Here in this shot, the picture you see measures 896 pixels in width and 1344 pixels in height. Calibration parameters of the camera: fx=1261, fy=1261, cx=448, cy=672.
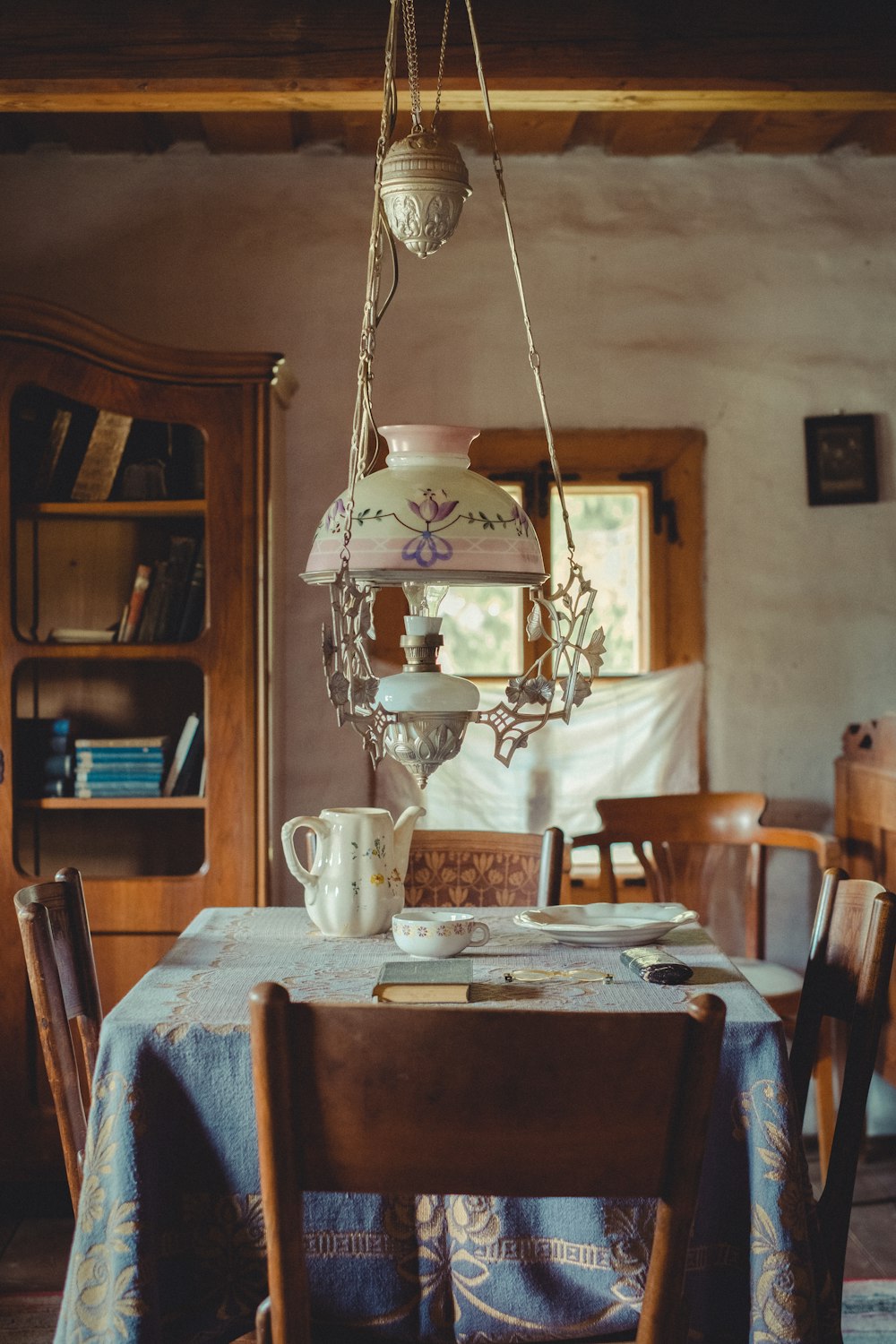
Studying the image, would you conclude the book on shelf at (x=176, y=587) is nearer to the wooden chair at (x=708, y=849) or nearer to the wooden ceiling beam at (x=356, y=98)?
the wooden ceiling beam at (x=356, y=98)

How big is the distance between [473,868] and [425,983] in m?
0.92

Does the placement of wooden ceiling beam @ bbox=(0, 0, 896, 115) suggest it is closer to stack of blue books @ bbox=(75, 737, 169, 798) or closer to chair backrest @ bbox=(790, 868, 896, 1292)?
stack of blue books @ bbox=(75, 737, 169, 798)

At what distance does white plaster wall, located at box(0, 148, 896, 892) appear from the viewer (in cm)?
332

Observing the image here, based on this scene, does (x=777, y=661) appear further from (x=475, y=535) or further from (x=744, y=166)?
(x=475, y=535)

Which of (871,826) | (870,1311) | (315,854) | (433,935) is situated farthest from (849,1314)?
(315,854)

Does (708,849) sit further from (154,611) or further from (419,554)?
(419,554)

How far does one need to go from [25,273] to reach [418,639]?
87.4 inches

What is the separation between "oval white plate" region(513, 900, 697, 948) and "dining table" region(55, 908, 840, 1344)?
0.44 m

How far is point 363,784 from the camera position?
3.32 metres

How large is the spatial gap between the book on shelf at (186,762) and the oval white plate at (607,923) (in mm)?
1106

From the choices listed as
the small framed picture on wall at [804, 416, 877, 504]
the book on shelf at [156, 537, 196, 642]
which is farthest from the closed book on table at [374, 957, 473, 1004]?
the small framed picture on wall at [804, 416, 877, 504]

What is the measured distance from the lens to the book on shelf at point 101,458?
2.90 metres

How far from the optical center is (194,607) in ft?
9.57

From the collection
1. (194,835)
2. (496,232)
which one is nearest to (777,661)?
(496,232)
